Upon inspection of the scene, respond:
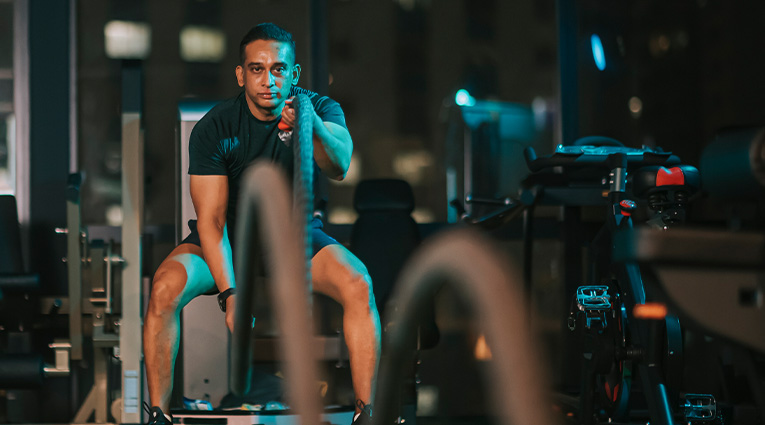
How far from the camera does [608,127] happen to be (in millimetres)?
3943

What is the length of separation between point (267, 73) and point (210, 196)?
0.42 m

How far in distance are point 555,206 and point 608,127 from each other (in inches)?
21.2

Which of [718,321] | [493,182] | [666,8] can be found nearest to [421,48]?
[493,182]

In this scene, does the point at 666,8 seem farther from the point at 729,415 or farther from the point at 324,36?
the point at 729,415

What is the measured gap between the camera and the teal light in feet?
12.4

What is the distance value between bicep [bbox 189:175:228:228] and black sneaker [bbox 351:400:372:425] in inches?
27.1

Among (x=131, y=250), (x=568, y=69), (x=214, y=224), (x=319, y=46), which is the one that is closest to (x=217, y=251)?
(x=214, y=224)

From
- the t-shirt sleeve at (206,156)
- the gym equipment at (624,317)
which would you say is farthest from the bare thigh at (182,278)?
the gym equipment at (624,317)

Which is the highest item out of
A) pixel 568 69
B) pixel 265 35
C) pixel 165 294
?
pixel 568 69

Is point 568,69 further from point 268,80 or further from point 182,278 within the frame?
point 182,278

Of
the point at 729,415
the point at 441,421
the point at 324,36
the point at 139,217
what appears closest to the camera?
the point at 139,217

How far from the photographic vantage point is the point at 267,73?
2307 mm

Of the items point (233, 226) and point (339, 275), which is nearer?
point (339, 275)

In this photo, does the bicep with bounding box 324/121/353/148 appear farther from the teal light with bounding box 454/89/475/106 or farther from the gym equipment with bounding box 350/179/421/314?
the teal light with bounding box 454/89/475/106
